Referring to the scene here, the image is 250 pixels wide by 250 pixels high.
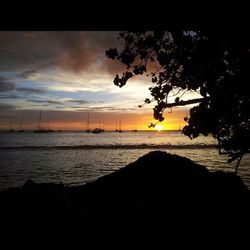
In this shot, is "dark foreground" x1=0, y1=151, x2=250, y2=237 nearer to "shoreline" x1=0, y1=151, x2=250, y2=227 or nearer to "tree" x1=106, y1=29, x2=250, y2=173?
"shoreline" x1=0, y1=151, x2=250, y2=227

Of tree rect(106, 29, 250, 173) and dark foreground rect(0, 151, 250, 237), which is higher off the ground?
tree rect(106, 29, 250, 173)

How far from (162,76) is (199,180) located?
180 inches

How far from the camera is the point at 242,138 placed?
7605mm

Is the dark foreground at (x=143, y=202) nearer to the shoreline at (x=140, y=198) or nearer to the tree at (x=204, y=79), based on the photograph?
the shoreline at (x=140, y=198)

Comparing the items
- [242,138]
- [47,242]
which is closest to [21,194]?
[47,242]

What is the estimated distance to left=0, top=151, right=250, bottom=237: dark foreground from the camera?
23.4 feet

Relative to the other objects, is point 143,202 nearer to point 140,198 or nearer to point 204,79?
point 140,198

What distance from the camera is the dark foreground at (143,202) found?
7.12m

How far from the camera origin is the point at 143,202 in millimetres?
9023

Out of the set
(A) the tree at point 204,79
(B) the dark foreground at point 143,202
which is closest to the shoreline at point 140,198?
(B) the dark foreground at point 143,202

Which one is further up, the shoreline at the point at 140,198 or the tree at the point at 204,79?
the tree at the point at 204,79

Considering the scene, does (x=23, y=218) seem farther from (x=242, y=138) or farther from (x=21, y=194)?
(x=242, y=138)

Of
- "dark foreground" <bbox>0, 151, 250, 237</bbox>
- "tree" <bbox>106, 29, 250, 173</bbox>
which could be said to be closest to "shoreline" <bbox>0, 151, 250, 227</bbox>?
"dark foreground" <bbox>0, 151, 250, 237</bbox>

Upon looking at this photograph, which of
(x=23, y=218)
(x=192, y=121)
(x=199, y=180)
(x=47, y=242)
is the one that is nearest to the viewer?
(x=47, y=242)
